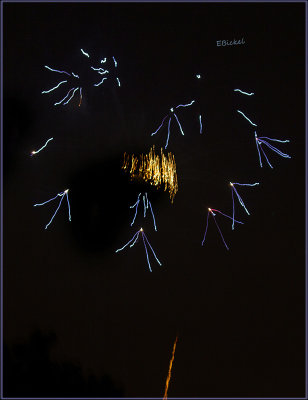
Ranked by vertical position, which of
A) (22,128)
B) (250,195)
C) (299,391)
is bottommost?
(299,391)

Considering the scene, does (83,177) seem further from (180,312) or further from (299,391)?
(299,391)

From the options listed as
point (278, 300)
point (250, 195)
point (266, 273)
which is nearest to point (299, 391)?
point (278, 300)

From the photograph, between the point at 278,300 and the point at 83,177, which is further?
the point at 83,177

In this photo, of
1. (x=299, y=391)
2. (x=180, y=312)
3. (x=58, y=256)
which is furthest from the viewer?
(x=58, y=256)

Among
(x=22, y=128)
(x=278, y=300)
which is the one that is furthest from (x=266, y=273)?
(x=22, y=128)

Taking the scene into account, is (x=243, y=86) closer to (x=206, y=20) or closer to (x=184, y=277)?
(x=206, y=20)

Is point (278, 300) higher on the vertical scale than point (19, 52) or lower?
lower

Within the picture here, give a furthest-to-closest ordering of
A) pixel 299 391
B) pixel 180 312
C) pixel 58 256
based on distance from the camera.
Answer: pixel 58 256
pixel 180 312
pixel 299 391
